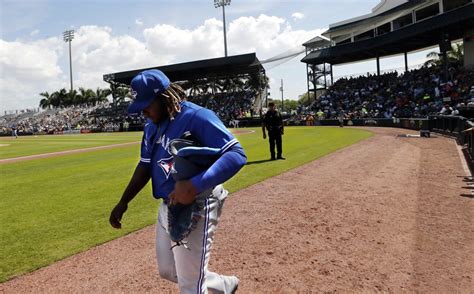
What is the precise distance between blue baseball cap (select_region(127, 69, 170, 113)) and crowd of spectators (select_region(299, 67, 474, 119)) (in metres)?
23.6

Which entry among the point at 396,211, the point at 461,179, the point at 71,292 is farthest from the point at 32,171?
the point at 461,179

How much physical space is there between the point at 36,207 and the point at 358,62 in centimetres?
5425

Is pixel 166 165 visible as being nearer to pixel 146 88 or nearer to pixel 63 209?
pixel 146 88

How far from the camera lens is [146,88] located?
Answer: 239 centimetres

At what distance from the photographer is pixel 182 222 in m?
2.30

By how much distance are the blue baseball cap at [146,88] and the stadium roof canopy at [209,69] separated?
159 ft

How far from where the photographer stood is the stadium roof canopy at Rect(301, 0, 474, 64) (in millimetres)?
34969

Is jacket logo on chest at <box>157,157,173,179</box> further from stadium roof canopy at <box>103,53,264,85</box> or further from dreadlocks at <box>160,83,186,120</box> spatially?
stadium roof canopy at <box>103,53,264,85</box>

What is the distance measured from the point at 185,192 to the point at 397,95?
40944 mm

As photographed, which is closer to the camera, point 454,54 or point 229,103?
point 454,54

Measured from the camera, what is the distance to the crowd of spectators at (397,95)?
1266 inches

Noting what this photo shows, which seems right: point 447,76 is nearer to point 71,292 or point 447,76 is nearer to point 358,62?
point 358,62

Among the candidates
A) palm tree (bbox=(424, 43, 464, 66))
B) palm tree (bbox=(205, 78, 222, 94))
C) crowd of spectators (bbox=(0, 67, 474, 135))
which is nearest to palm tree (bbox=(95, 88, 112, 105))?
crowd of spectators (bbox=(0, 67, 474, 135))

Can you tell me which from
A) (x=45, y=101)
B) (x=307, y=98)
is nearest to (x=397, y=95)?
(x=307, y=98)
